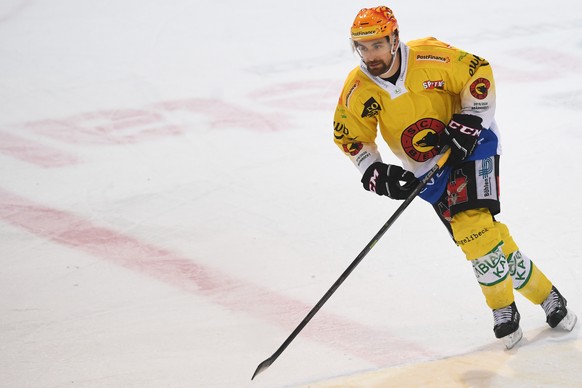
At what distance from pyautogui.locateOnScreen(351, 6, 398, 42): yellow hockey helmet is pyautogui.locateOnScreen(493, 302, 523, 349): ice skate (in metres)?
1.01

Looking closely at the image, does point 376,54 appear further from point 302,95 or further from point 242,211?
point 302,95

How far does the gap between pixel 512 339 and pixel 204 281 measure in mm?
1309

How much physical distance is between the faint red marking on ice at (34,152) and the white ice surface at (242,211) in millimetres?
13

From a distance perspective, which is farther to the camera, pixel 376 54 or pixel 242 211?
pixel 242 211

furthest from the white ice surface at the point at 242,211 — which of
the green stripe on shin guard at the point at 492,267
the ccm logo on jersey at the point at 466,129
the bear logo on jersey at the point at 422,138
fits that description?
the ccm logo on jersey at the point at 466,129

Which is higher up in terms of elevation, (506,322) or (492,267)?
(492,267)

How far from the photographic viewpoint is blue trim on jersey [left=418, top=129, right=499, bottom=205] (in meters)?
3.24

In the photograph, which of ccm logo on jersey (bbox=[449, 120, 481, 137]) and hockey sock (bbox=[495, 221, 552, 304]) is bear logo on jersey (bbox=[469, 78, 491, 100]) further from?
hockey sock (bbox=[495, 221, 552, 304])

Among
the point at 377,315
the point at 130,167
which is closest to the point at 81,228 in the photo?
the point at 130,167

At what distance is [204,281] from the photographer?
3.93m

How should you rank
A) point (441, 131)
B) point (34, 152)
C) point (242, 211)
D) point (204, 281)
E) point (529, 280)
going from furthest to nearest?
point (34, 152) → point (242, 211) → point (204, 281) → point (529, 280) → point (441, 131)

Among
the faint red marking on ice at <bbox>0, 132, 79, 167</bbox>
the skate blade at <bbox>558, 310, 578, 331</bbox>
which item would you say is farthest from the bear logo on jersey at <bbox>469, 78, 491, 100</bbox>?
the faint red marking on ice at <bbox>0, 132, 79, 167</bbox>

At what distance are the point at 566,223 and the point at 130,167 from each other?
91.4 inches

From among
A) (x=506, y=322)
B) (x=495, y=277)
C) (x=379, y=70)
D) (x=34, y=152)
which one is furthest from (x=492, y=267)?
(x=34, y=152)
